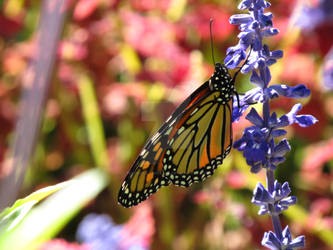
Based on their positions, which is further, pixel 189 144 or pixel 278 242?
pixel 189 144

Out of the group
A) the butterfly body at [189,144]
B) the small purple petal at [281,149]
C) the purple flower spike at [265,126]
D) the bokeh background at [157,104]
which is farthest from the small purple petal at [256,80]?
the bokeh background at [157,104]

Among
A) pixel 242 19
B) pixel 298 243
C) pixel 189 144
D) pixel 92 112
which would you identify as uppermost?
pixel 242 19

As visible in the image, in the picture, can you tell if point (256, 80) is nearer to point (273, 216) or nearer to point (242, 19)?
point (242, 19)

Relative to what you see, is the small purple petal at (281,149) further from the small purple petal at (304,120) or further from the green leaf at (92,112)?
the green leaf at (92,112)

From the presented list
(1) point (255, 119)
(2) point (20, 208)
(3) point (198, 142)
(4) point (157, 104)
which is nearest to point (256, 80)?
(1) point (255, 119)

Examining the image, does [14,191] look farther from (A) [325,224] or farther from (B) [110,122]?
(B) [110,122]

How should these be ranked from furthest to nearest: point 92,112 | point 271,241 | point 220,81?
point 92,112
point 220,81
point 271,241

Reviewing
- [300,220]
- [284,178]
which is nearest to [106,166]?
[300,220]
